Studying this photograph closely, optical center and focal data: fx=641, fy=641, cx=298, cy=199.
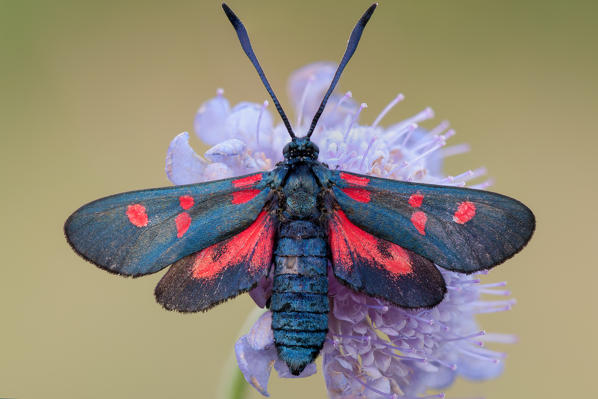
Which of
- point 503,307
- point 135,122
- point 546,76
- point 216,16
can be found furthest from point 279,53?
point 503,307

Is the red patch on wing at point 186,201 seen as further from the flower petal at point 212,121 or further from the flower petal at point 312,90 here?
the flower petal at point 312,90

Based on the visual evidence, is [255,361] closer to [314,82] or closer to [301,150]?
[301,150]

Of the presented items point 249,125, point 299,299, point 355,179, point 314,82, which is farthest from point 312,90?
point 299,299

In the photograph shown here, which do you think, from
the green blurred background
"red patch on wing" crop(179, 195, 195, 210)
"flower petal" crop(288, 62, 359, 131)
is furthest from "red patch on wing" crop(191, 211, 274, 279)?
the green blurred background

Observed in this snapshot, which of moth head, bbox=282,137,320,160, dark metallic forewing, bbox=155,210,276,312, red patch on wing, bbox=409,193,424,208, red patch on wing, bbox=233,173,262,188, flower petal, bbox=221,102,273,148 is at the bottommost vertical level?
dark metallic forewing, bbox=155,210,276,312

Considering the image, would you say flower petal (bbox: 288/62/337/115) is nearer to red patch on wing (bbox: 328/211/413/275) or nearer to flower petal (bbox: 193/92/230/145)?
flower petal (bbox: 193/92/230/145)

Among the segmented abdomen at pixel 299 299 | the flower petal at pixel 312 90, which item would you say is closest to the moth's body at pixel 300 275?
the segmented abdomen at pixel 299 299

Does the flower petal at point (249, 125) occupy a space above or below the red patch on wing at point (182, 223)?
above
